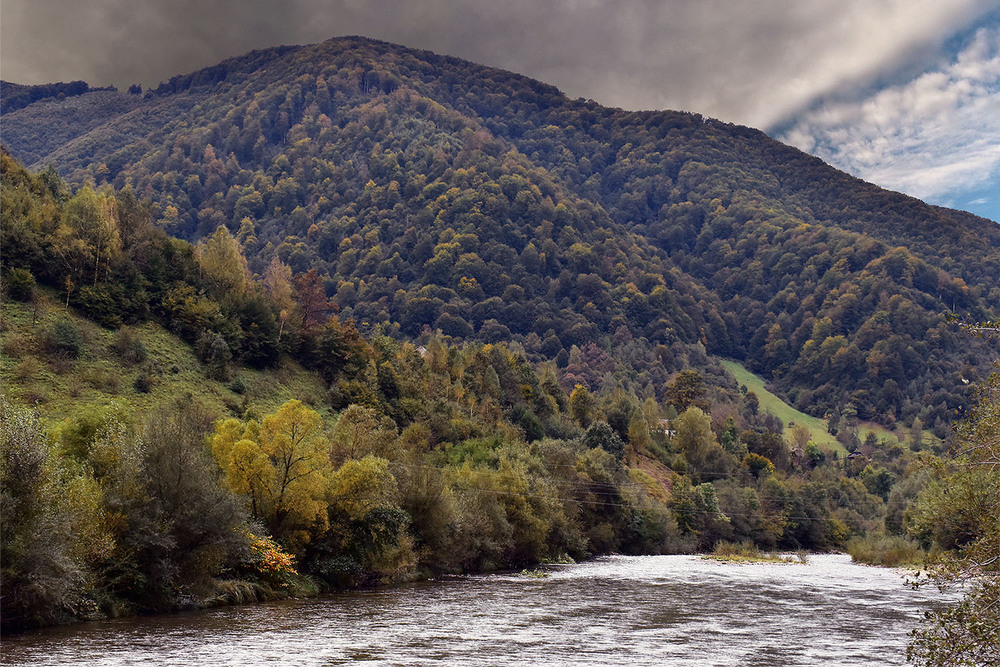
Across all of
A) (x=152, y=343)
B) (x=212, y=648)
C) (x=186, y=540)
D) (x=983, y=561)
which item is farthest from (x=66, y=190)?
(x=983, y=561)

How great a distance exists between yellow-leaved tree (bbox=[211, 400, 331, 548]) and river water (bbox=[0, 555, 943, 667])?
6.82 meters

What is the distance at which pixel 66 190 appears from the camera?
10662 cm

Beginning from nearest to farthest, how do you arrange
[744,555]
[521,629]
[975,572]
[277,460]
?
[975,572], [521,629], [277,460], [744,555]

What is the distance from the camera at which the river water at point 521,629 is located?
1331 inches

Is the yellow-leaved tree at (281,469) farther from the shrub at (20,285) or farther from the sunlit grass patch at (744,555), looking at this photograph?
the sunlit grass patch at (744,555)

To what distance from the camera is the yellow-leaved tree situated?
2248 inches

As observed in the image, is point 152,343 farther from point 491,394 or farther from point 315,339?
point 491,394

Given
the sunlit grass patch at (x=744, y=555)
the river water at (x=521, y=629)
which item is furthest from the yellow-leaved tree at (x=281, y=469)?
the sunlit grass patch at (x=744, y=555)

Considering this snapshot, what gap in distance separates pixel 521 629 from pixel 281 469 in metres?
23.5

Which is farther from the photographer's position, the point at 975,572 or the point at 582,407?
the point at 582,407

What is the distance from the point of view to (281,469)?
58.2 metres

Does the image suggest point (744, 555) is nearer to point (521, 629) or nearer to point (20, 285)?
point (521, 629)

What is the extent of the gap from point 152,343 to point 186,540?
51464 millimetres

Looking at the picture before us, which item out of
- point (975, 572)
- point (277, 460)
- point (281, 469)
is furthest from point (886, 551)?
point (975, 572)
